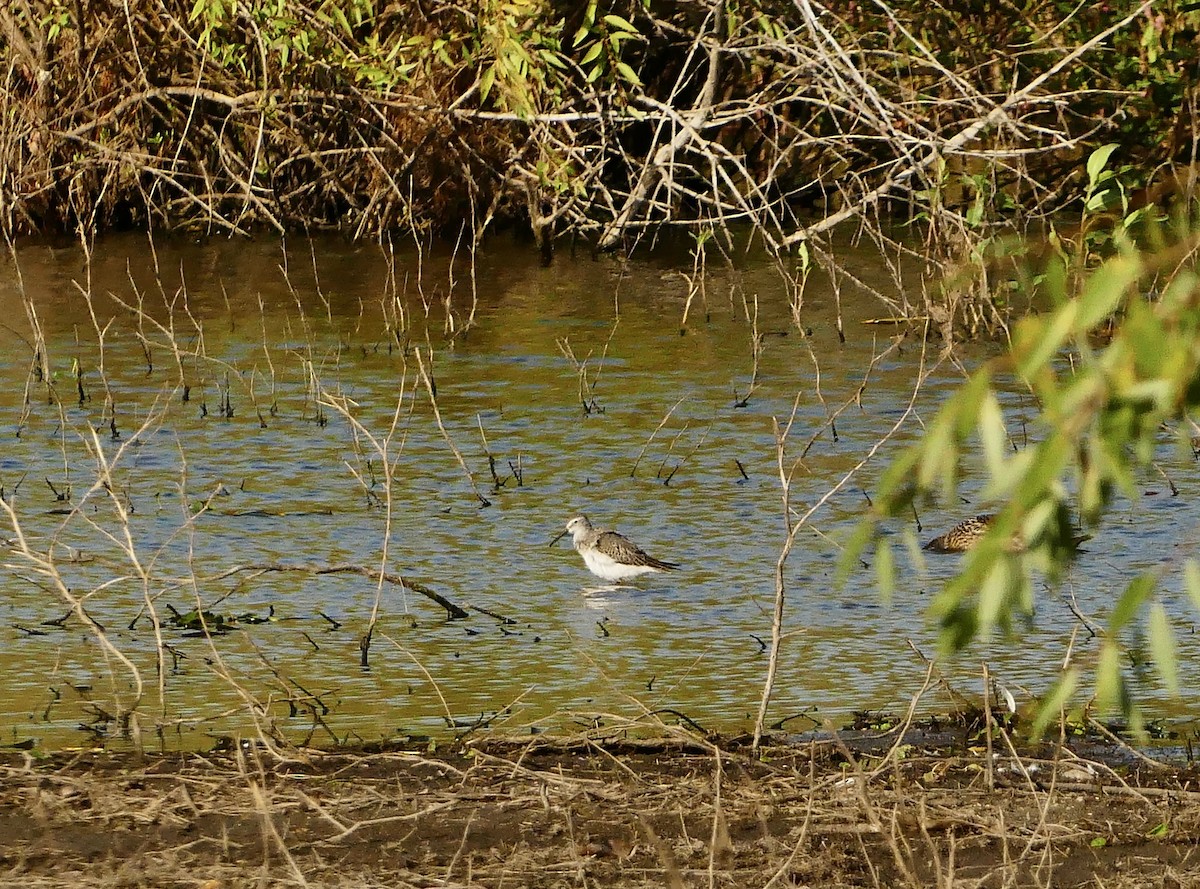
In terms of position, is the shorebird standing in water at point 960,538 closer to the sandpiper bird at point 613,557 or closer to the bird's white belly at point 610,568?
the sandpiper bird at point 613,557

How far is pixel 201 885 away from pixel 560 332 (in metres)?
10.7

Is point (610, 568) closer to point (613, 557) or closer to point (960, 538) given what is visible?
point (613, 557)

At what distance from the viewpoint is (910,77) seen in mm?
18969

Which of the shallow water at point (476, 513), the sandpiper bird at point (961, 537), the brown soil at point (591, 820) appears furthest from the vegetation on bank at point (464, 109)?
the brown soil at point (591, 820)

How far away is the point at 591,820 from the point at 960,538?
4434mm

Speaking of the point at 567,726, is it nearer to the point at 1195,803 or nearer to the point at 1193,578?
A: the point at 1195,803

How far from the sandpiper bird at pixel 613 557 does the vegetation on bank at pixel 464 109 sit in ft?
29.2

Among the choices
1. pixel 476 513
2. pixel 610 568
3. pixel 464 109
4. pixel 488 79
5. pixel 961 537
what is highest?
pixel 488 79

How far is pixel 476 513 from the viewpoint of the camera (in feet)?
35.3

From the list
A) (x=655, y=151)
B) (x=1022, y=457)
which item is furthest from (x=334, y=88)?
(x=1022, y=457)

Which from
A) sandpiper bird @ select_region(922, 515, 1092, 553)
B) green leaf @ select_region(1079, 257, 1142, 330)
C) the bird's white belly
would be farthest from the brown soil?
sandpiper bird @ select_region(922, 515, 1092, 553)

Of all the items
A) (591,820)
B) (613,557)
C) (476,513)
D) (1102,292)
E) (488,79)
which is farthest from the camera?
(488,79)

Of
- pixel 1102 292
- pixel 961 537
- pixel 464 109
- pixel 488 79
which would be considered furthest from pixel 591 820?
pixel 464 109

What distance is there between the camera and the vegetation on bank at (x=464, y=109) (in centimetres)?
1867
